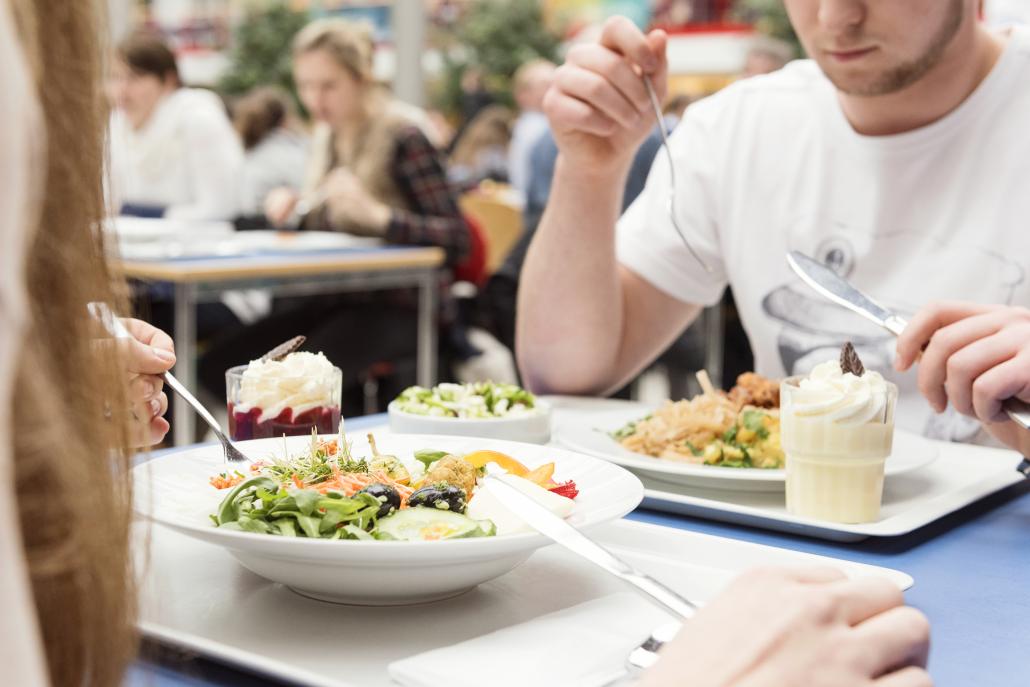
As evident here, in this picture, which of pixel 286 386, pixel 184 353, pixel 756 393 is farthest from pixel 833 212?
pixel 184 353

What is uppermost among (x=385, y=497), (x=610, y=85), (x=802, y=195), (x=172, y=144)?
A: (x=610, y=85)

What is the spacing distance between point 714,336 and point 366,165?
1.61m

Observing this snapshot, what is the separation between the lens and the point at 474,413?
1.35 m

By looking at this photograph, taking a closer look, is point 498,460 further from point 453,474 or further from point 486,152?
point 486,152

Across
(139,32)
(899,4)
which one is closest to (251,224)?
(139,32)

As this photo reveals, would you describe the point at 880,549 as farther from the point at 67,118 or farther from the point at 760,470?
the point at 67,118

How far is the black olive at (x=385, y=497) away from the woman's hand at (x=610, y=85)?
0.92 m

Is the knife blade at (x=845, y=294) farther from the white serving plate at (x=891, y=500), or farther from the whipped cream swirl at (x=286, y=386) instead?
the whipped cream swirl at (x=286, y=386)

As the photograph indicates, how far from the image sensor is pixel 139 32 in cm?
594

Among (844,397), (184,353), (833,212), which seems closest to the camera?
(844,397)

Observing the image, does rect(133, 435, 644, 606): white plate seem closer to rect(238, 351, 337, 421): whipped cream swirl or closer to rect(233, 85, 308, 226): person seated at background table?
rect(238, 351, 337, 421): whipped cream swirl

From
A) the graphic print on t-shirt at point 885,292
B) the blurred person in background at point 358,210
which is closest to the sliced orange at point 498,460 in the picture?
the graphic print on t-shirt at point 885,292

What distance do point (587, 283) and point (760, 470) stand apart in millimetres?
715

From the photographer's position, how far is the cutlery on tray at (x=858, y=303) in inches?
45.7
